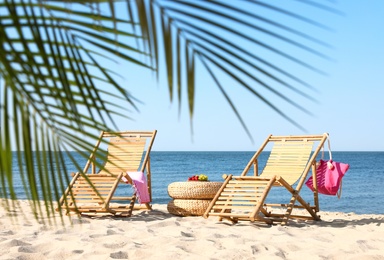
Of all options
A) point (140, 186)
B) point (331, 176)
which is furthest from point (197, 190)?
point (331, 176)

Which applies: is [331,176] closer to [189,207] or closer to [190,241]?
[189,207]

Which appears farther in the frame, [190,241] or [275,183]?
[275,183]

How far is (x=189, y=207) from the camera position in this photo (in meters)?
7.18

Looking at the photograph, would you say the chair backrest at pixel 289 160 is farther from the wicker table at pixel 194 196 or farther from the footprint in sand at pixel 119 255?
the footprint in sand at pixel 119 255

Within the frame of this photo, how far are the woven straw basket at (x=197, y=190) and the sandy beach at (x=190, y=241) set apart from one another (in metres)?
0.75

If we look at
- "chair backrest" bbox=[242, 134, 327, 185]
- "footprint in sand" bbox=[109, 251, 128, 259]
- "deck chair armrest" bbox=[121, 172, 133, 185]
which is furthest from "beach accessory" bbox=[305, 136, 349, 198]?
"footprint in sand" bbox=[109, 251, 128, 259]

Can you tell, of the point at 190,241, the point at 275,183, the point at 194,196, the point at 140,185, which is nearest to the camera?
the point at 190,241

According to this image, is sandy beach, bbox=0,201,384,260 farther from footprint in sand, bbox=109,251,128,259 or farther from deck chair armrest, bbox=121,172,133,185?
deck chair armrest, bbox=121,172,133,185

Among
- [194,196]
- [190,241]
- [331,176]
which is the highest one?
[331,176]

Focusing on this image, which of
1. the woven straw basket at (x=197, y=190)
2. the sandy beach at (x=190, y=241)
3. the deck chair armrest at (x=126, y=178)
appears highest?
the deck chair armrest at (x=126, y=178)

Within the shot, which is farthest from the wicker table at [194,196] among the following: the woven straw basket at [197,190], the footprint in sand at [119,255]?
the footprint in sand at [119,255]

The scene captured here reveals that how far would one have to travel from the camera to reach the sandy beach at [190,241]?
14.4 feet

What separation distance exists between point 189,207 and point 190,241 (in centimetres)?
240

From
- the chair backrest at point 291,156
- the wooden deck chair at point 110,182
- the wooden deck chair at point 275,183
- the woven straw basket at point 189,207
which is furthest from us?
the woven straw basket at point 189,207
